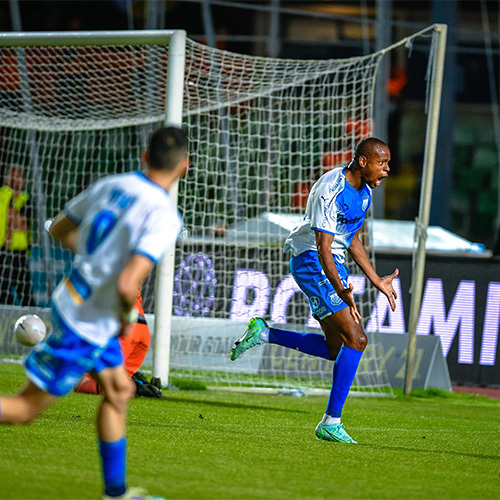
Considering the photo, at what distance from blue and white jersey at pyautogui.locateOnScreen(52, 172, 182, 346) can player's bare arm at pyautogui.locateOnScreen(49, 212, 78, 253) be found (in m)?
0.27

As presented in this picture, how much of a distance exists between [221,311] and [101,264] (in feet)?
25.1

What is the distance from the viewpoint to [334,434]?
5.93 meters

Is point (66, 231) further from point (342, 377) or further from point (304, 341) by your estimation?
point (304, 341)

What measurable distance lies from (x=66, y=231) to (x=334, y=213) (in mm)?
2643

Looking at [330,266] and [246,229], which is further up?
[330,266]

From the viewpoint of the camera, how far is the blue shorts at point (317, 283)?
251 inches

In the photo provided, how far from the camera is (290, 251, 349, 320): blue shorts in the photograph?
6.39 meters

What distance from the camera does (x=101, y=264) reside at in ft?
11.7

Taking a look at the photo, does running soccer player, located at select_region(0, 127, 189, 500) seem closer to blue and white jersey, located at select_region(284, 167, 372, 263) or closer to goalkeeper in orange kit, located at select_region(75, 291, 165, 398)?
blue and white jersey, located at select_region(284, 167, 372, 263)

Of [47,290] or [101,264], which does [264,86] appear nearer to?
[47,290]

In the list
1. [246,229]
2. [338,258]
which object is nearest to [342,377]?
[338,258]

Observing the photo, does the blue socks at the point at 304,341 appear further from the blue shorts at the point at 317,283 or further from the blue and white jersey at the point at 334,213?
the blue and white jersey at the point at 334,213

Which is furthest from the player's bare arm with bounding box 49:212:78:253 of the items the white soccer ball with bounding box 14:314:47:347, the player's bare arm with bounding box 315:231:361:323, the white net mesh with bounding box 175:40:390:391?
the white net mesh with bounding box 175:40:390:391

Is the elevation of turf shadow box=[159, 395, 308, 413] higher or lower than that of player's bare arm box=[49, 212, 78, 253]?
lower
